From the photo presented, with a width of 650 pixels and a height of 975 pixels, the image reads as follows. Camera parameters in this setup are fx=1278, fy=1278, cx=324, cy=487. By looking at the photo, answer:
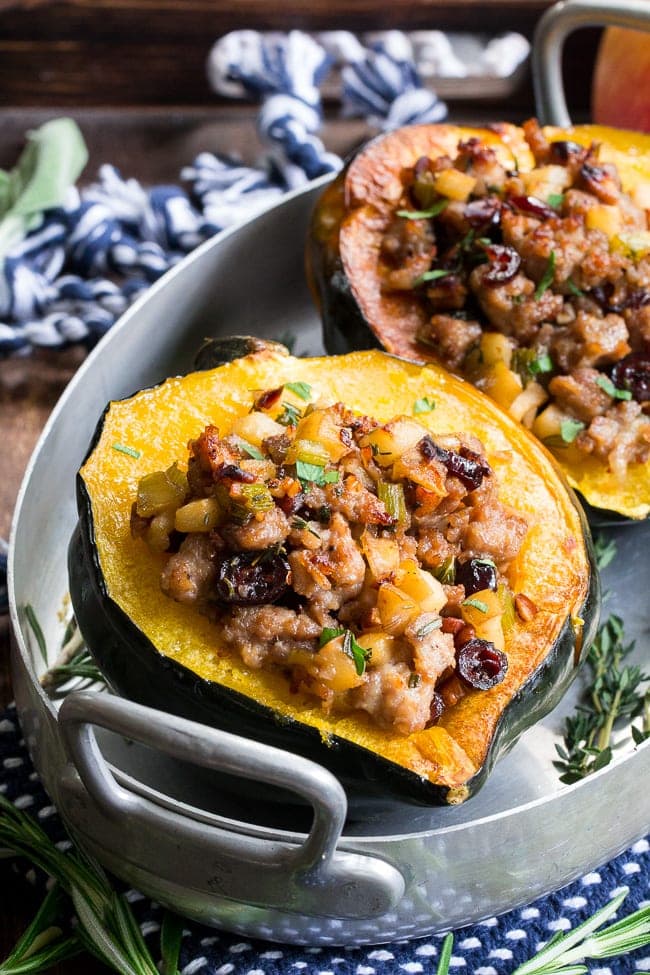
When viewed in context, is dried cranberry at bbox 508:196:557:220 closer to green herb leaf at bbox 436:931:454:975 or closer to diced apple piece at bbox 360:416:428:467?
diced apple piece at bbox 360:416:428:467

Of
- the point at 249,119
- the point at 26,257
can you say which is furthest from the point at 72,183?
the point at 249,119

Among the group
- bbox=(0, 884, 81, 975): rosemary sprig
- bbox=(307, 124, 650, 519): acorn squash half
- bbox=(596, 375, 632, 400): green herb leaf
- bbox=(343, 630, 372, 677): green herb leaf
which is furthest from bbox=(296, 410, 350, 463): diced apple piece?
bbox=(0, 884, 81, 975): rosemary sprig

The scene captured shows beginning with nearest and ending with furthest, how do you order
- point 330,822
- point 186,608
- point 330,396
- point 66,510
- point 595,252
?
point 330,822 < point 186,608 < point 330,396 < point 595,252 < point 66,510

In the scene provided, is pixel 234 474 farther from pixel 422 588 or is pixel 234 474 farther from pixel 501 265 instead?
pixel 501 265

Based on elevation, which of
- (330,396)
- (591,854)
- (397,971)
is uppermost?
(330,396)

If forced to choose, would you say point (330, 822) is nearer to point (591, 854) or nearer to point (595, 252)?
point (591, 854)

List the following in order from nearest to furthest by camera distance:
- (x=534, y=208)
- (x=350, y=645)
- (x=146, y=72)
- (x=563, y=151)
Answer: (x=350, y=645)
(x=534, y=208)
(x=563, y=151)
(x=146, y=72)

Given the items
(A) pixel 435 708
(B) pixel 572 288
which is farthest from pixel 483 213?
(A) pixel 435 708

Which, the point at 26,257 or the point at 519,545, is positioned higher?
the point at 519,545
